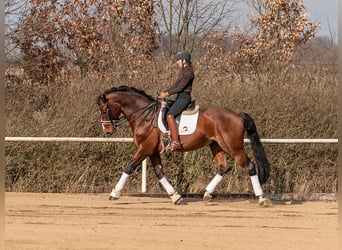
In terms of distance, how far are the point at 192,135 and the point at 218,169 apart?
35.2 inches

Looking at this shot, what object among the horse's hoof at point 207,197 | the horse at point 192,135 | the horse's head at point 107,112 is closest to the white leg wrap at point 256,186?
the horse at point 192,135

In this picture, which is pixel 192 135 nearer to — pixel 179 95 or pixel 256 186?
pixel 179 95

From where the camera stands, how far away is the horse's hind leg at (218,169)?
1263 cm

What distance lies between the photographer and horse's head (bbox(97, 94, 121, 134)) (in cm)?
1298

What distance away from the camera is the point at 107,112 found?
1299cm

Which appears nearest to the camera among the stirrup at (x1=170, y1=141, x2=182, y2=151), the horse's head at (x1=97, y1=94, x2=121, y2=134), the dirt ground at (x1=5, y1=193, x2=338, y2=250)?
the dirt ground at (x1=5, y1=193, x2=338, y2=250)

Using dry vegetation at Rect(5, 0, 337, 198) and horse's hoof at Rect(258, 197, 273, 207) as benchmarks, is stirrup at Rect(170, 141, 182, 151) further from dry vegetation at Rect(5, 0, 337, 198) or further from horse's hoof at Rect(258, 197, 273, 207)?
dry vegetation at Rect(5, 0, 337, 198)

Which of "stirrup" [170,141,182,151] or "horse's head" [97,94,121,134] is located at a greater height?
"horse's head" [97,94,121,134]

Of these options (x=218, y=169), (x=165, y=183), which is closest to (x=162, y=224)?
(x=165, y=183)

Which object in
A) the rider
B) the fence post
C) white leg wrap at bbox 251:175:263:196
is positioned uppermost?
the rider

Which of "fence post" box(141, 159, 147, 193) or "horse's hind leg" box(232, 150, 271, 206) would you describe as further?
"fence post" box(141, 159, 147, 193)

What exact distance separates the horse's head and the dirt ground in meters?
1.34

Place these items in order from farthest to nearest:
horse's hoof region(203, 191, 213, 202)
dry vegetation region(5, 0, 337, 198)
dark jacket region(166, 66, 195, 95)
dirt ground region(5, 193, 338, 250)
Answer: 1. dry vegetation region(5, 0, 337, 198)
2. horse's hoof region(203, 191, 213, 202)
3. dark jacket region(166, 66, 195, 95)
4. dirt ground region(5, 193, 338, 250)

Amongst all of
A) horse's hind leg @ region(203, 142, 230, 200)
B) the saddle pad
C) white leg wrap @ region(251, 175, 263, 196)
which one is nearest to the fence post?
horse's hind leg @ region(203, 142, 230, 200)
